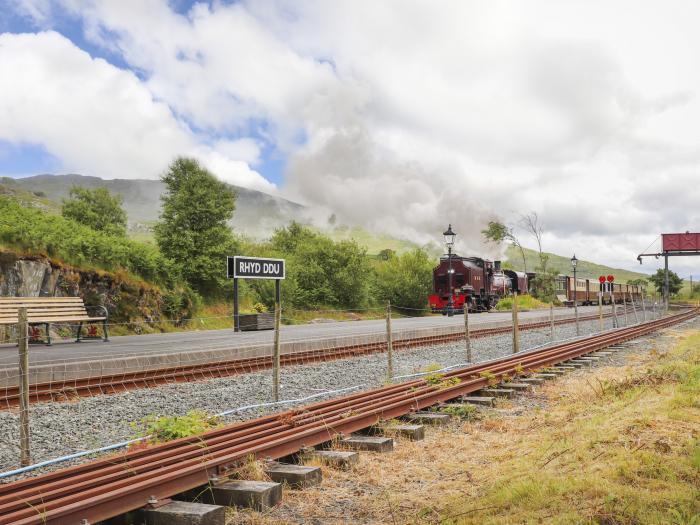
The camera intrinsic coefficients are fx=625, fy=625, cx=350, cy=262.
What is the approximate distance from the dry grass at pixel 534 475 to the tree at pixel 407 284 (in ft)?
133

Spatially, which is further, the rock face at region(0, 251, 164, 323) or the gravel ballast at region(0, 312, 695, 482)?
the rock face at region(0, 251, 164, 323)

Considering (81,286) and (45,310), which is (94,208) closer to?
(81,286)

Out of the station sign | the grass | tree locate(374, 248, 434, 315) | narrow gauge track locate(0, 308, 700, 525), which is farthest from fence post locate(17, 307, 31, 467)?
tree locate(374, 248, 434, 315)

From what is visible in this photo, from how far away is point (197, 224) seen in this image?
30.1 meters

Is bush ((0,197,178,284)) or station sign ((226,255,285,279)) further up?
bush ((0,197,178,284))

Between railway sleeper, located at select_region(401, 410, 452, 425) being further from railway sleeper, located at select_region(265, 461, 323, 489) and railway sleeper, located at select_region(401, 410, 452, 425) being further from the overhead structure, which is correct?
the overhead structure

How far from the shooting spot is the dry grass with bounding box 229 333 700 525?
377 cm

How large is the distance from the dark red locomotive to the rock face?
58.3 feet

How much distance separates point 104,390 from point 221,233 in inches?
853

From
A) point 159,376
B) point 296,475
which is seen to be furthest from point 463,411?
point 159,376

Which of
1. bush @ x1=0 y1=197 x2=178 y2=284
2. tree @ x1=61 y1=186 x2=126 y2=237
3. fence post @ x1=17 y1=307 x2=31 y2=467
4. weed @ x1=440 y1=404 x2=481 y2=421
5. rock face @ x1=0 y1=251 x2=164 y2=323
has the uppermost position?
tree @ x1=61 y1=186 x2=126 y2=237

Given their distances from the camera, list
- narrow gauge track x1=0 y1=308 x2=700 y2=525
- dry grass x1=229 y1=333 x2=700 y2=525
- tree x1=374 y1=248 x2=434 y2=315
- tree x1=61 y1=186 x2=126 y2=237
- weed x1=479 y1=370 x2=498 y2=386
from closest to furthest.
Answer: narrow gauge track x1=0 y1=308 x2=700 y2=525
dry grass x1=229 y1=333 x2=700 y2=525
weed x1=479 y1=370 x2=498 y2=386
tree x1=374 y1=248 x2=434 y2=315
tree x1=61 y1=186 x2=126 y2=237

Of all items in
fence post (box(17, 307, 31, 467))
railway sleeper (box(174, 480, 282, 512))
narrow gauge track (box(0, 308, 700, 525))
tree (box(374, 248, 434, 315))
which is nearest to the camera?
narrow gauge track (box(0, 308, 700, 525))

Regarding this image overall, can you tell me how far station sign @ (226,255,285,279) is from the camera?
20.2m
